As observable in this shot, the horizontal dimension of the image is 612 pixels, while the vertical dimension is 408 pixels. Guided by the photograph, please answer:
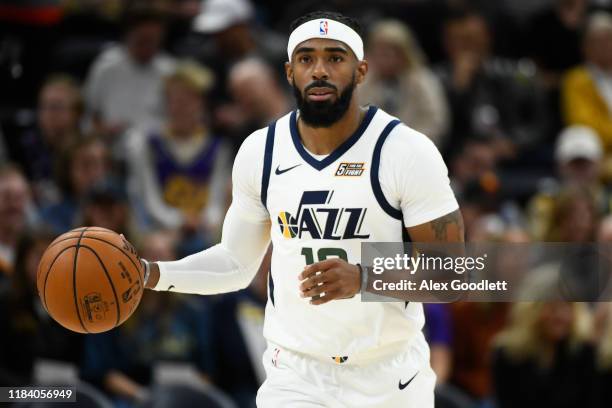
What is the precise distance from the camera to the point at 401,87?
11.6 m

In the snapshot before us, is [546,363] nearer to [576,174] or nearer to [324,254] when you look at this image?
[576,174]

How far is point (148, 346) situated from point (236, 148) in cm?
223

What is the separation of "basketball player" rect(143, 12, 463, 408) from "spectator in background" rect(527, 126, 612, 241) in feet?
16.0

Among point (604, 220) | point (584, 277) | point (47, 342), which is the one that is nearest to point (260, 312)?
point (47, 342)

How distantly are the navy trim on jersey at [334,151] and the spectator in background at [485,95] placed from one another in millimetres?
5514

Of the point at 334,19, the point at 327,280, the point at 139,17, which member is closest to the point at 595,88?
the point at 139,17

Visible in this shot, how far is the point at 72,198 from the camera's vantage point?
10.6 meters

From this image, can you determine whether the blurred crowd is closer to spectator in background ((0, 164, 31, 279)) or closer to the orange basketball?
spectator in background ((0, 164, 31, 279))

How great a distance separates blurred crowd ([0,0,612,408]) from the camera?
9.29m

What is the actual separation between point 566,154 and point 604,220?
967mm

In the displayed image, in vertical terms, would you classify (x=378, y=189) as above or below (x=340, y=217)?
above

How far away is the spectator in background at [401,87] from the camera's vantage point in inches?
454

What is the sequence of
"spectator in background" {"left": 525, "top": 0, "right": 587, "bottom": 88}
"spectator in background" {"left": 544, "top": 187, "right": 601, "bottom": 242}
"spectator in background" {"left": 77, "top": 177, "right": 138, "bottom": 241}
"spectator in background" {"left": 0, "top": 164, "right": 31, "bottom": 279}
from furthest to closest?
"spectator in background" {"left": 525, "top": 0, "right": 587, "bottom": 88} < "spectator in background" {"left": 544, "top": 187, "right": 601, "bottom": 242} < "spectator in background" {"left": 0, "top": 164, "right": 31, "bottom": 279} < "spectator in background" {"left": 77, "top": 177, "right": 138, "bottom": 241}

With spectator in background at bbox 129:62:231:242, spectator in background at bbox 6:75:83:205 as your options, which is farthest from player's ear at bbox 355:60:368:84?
spectator in background at bbox 6:75:83:205
